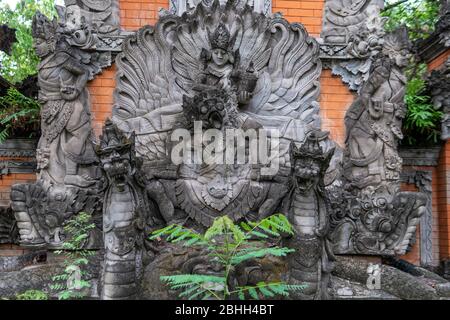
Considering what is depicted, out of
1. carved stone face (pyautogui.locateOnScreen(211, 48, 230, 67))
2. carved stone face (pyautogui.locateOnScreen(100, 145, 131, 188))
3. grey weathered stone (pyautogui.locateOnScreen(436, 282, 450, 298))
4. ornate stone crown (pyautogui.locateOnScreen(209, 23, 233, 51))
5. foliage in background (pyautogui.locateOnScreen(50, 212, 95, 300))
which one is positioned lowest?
grey weathered stone (pyautogui.locateOnScreen(436, 282, 450, 298))

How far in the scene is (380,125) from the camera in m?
6.69

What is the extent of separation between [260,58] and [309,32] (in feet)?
3.07

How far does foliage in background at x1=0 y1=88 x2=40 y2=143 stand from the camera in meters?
7.65

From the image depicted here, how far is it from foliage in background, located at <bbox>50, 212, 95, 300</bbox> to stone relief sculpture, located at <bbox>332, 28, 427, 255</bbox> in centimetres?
329

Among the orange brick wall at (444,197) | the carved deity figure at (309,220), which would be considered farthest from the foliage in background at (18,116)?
the orange brick wall at (444,197)

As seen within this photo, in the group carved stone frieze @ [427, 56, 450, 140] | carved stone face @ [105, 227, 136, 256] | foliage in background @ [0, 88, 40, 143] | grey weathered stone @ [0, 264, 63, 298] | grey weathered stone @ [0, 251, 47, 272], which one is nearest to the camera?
carved stone face @ [105, 227, 136, 256]

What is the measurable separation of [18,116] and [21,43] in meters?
5.24

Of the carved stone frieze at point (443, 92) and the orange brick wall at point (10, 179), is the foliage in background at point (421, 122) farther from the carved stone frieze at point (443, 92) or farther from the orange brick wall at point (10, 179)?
the orange brick wall at point (10, 179)

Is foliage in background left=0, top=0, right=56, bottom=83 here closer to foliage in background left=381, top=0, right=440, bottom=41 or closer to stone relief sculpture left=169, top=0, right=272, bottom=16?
stone relief sculpture left=169, top=0, right=272, bottom=16

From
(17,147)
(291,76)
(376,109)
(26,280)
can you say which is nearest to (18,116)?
(17,147)

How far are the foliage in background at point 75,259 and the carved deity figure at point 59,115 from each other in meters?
0.64

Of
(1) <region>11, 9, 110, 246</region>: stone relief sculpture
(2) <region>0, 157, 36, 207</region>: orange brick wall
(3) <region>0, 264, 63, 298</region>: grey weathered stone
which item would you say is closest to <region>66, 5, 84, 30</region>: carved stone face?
(1) <region>11, 9, 110, 246</region>: stone relief sculpture

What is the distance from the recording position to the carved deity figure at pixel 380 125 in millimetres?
6648

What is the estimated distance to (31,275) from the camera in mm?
5352
